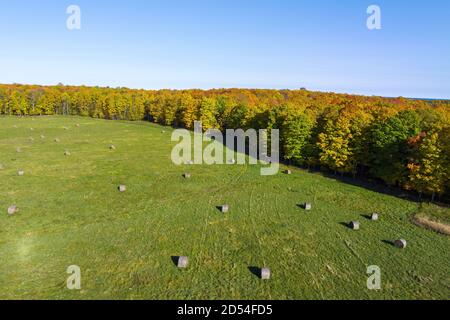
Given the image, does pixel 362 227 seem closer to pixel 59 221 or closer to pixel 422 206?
pixel 422 206

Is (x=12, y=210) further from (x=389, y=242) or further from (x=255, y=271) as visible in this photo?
(x=389, y=242)

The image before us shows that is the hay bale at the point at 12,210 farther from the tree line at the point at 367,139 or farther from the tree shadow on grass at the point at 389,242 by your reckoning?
the tree line at the point at 367,139

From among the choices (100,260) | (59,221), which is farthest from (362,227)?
(59,221)

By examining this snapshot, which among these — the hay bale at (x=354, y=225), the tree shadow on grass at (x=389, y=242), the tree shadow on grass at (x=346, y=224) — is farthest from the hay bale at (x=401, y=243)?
the tree shadow on grass at (x=346, y=224)

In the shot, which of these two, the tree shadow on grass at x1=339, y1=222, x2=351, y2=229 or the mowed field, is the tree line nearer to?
the mowed field

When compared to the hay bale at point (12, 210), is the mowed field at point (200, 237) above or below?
below

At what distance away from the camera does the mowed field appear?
18984 mm

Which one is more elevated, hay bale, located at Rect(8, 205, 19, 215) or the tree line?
the tree line

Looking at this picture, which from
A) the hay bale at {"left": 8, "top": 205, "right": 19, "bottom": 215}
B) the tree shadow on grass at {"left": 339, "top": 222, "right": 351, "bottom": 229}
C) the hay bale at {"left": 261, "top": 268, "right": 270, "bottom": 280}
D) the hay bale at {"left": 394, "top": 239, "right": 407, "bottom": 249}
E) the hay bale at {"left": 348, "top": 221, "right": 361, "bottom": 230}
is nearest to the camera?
the hay bale at {"left": 261, "top": 268, "right": 270, "bottom": 280}

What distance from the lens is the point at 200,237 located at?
84.0 feet

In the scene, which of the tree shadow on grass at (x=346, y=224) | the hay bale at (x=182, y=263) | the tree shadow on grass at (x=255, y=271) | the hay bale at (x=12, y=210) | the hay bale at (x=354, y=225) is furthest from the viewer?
the tree shadow on grass at (x=346, y=224)

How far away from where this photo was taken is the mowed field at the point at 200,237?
18984mm

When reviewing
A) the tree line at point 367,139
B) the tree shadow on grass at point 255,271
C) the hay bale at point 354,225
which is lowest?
the tree shadow on grass at point 255,271

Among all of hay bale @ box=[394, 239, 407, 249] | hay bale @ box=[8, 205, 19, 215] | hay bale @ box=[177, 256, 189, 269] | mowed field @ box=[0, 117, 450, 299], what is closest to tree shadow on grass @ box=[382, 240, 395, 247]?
mowed field @ box=[0, 117, 450, 299]
